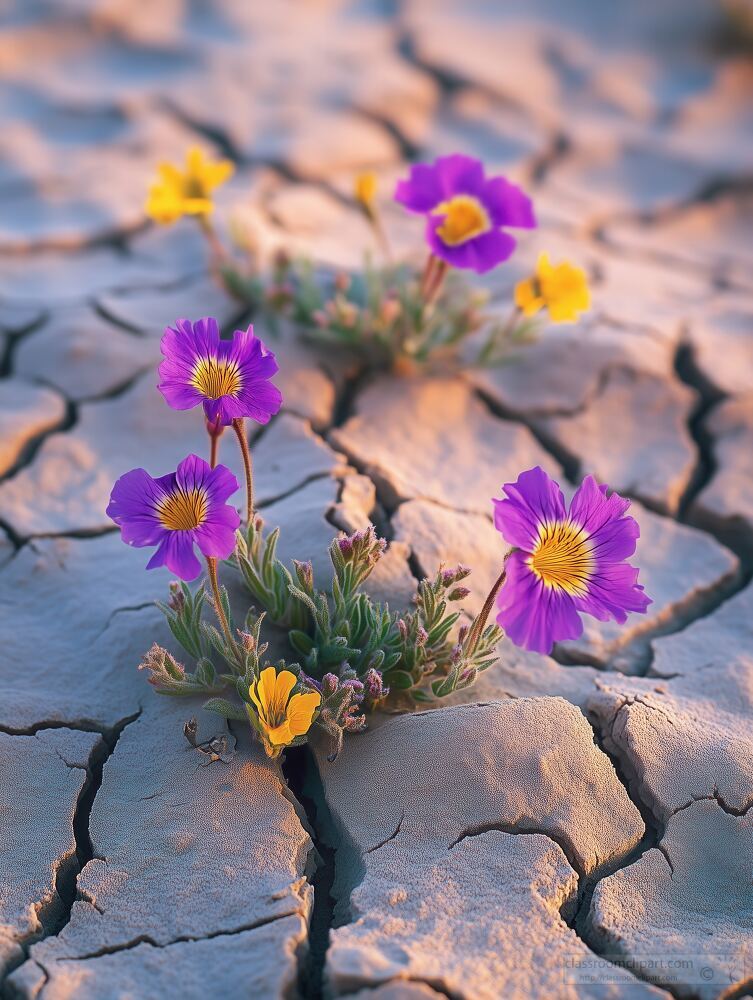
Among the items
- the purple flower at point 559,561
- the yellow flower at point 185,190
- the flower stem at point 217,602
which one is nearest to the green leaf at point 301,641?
the flower stem at point 217,602

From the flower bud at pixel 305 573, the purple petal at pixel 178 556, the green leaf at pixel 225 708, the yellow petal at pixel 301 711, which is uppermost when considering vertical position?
the purple petal at pixel 178 556

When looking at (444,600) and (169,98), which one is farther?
(169,98)

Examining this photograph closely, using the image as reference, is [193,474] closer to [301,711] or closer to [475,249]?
[301,711]

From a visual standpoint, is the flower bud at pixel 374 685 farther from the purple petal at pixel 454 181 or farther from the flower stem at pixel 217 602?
the purple petal at pixel 454 181

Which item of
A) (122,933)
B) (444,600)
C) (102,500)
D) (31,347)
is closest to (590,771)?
(444,600)

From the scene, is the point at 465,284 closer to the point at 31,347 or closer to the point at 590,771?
the point at 31,347

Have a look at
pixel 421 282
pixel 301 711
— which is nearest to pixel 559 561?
pixel 301 711

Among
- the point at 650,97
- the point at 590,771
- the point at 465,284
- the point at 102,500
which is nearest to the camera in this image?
the point at 590,771
